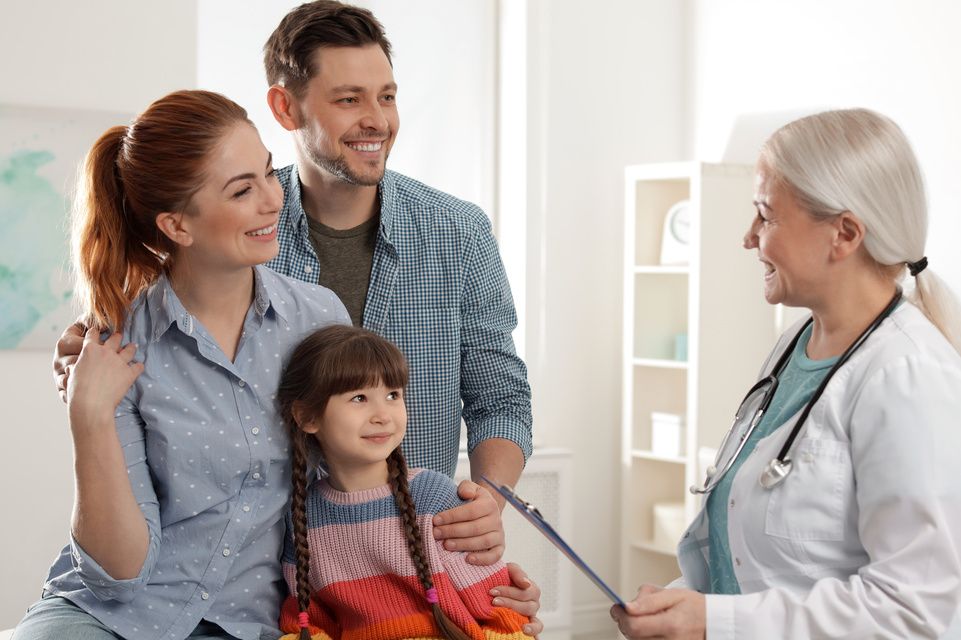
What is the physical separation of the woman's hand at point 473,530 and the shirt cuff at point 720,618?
0.38m

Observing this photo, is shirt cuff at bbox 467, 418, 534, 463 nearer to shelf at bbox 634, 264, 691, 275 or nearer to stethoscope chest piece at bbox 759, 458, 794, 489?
stethoscope chest piece at bbox 759, 458, 794, 489

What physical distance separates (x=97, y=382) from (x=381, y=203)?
88cm

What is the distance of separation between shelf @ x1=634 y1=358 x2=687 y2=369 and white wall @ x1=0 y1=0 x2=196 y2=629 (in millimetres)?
2286

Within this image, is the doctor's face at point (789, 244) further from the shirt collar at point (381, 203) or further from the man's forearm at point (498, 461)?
the shirt collar at point (381, 203)

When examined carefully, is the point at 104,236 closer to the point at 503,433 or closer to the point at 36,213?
the point at 503,433

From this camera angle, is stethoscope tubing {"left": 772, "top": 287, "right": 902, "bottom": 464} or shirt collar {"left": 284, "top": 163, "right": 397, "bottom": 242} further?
shirt collar {"left": 284, "top": 163, "right": 397, "bottom": 242}

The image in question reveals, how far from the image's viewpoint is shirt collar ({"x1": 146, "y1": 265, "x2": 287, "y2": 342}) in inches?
71.0

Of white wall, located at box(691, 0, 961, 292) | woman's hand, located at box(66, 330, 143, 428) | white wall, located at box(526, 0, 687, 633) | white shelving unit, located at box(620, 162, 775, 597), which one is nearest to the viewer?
woman's hand, located at box(66, 330, 143, 428)

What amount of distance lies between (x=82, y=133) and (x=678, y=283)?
8.27 feet

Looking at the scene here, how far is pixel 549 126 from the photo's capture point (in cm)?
479

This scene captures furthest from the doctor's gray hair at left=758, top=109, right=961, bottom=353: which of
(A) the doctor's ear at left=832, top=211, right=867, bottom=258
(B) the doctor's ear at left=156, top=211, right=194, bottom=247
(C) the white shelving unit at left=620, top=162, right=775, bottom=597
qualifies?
(C) the white shelving unit at left=620, top=162, right=775, bottom=597

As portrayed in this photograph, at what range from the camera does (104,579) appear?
1686 mm

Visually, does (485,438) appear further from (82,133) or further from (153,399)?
(82,133)

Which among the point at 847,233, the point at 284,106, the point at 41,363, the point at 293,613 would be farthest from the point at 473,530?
the point at 41,363
